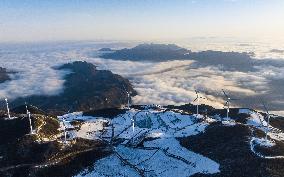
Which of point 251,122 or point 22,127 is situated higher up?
point 22,127

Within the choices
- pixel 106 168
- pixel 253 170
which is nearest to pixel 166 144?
pixel 106 168

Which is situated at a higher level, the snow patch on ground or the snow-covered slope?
the snow patch on ground

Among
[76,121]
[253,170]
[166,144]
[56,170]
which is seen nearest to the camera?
[253,170]

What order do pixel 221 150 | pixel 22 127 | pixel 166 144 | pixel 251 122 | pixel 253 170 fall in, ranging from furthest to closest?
pixel 251 122, pixel 22 127, pixel 166 144, pixel 221 150, pixel 253 170

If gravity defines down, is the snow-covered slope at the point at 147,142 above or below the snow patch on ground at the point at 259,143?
below

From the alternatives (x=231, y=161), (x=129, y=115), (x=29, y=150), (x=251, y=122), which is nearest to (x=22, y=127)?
(x=29, y=150)

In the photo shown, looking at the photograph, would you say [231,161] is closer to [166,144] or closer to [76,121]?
[166,144]

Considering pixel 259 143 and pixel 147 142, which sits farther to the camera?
pixel 147 142

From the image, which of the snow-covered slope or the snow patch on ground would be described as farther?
the snow patch on ground

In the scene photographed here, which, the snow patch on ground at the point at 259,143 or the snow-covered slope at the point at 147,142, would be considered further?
the snow patch on ground at the point at 259,143

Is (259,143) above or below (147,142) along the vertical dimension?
above

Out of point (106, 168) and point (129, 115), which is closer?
point (106, 168)
